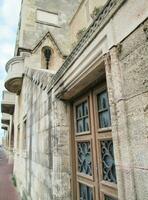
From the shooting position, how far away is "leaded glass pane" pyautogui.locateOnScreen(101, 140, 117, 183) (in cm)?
179

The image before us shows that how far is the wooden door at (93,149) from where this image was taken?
1884mm

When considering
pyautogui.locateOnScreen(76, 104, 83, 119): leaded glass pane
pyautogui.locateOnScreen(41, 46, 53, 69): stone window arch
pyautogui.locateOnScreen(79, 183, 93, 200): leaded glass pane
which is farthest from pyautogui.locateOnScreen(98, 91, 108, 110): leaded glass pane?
pyautogui.locateOnScreen(41, 46, 53, 69): stone window arch

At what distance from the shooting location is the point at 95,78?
1.99 metres

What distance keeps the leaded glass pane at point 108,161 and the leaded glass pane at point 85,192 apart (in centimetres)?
42

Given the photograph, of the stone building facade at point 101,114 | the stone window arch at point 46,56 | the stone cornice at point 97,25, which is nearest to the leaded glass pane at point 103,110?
the stone building facade at point 101,114

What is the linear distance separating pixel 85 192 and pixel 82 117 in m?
0.96

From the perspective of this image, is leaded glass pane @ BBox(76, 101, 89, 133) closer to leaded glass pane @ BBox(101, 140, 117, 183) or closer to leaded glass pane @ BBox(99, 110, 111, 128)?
leaded glass pane @ BBox(99, 110, 111, 128)

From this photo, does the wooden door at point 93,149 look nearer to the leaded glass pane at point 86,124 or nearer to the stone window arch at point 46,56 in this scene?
the leaded glass pane at point 86,124

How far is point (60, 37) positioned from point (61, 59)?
1.97 metres

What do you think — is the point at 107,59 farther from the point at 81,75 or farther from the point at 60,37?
the point at 60,37

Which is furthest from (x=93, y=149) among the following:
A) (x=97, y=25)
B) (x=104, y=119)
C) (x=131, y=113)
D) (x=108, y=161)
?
(x=97, y=25)

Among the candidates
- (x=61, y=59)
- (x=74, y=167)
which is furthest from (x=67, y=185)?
(x=61, y=59)

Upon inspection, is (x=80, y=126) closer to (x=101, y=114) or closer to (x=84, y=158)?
(x=84, y=158)

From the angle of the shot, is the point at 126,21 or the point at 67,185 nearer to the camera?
the point at 126,21
